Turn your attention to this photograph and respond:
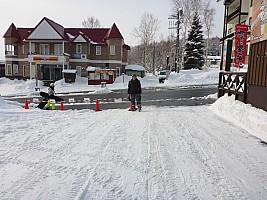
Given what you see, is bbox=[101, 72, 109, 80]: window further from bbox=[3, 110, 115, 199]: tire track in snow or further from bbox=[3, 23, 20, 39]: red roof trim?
bbox=[3, 110, 115, 199]: tire track in snow

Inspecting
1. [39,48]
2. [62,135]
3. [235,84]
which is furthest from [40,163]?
[39,48]

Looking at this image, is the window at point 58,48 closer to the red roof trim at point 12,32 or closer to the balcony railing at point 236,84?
the red roof trim at point 12,32

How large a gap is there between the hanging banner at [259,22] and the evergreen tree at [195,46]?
107 ft

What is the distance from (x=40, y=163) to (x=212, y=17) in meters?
53.2

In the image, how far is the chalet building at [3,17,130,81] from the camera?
37.6 metres

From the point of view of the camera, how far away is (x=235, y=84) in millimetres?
10531

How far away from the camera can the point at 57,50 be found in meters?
39.4

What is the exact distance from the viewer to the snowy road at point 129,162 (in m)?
3.42

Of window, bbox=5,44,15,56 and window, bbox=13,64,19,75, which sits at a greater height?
window, bbox=5,44,15,56

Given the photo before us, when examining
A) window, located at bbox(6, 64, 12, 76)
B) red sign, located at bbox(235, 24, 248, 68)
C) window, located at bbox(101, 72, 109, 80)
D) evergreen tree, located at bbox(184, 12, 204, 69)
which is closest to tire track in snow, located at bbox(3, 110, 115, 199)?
red sign, located at bbox(235, 24, 248, 68)

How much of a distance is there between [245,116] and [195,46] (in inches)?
1386

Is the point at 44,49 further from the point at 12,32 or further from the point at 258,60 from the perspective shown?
the point at 258,60

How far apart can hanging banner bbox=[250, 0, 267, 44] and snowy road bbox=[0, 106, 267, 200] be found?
3356 millimetres

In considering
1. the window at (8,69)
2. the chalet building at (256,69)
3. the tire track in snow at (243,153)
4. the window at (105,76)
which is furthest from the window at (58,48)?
the tire track in snow at (243,153)
